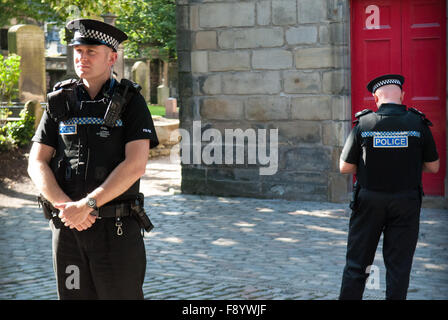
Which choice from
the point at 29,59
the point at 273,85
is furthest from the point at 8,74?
the point at 273,85

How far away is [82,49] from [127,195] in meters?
0.78

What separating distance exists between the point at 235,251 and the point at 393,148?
297cm

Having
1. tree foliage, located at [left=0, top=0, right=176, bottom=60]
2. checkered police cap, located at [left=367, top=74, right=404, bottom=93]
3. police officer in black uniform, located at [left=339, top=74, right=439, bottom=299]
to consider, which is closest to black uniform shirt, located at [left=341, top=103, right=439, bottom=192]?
police officer in black uniform, located at [left=339, top=74, right=439, bottom=299]

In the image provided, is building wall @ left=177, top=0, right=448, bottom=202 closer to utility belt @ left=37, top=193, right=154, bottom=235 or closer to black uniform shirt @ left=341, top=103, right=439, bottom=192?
black uniform shirt @ left=341, top=103, right=439, bottom=192

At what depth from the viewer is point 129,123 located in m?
3.73

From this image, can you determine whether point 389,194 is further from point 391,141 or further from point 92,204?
point 92,204

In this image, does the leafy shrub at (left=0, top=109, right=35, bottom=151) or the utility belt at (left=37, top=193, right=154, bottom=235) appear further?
the leafy shrub at (left=0, top=109, right=35, bottom=151)

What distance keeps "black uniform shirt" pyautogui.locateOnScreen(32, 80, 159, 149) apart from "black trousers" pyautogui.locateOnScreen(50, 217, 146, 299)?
0.42 metres

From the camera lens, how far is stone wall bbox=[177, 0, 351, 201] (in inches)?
400

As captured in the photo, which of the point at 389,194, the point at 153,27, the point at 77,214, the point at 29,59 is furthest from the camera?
the point at 153,27

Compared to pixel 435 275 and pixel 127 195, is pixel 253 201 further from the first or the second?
pixel 127 195
